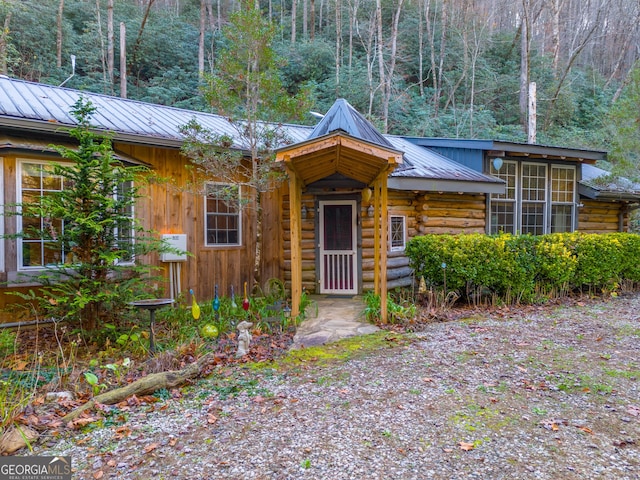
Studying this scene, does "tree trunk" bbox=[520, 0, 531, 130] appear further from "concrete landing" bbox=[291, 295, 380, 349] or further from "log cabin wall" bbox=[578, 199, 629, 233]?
"concrete landing" bbox=[291, 295, 380, 349]

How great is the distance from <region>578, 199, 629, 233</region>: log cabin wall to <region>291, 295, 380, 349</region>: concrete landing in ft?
26.8

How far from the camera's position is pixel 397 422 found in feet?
11.3

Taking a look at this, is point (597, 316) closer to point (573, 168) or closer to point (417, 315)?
point (417, 315)

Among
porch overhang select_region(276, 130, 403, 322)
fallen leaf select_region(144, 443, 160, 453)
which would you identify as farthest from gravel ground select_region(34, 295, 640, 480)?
porch overhang select_region(276, 130, 403, 322)

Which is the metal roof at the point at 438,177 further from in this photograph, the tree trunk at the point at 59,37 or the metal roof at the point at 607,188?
the tree trunk at the point at 59,37

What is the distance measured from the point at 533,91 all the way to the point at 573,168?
7.36m

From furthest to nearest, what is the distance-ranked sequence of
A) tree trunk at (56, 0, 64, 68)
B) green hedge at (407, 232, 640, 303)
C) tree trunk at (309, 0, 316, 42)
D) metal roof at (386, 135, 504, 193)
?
tree trunk at (309, 0, 316, 42), tree trunk at (56, 0, 64, 68), metal roof at (386, 135, 504, 193), green hedge at (407, 232, 640, 303)

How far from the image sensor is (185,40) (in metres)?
22.6

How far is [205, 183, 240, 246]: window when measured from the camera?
314 inches

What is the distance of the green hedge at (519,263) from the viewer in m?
7.65

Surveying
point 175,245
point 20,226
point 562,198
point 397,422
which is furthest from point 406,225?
point 20,226

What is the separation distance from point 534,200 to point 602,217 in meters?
3.05

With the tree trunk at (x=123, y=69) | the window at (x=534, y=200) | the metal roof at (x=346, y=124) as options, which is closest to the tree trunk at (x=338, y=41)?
the tree trunk at (x=123, y=69)

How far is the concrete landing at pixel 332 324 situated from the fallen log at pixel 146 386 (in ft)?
5.07
